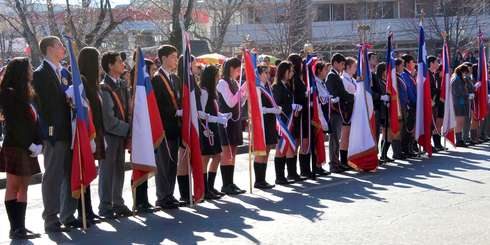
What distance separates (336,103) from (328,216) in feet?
13.8

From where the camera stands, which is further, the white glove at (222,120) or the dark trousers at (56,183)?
the white glove at (222,120)

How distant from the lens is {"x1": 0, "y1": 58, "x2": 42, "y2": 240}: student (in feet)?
25.1

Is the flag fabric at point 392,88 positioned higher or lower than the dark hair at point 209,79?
lower

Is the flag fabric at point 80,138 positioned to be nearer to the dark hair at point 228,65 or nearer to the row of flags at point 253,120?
the row of flags at point 253,120

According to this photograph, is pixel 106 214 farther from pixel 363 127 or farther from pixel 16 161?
pixel 363 127

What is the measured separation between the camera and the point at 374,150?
12.1m

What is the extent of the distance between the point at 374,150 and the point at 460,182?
185 cm

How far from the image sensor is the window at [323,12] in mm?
53781

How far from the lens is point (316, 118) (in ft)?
38.1

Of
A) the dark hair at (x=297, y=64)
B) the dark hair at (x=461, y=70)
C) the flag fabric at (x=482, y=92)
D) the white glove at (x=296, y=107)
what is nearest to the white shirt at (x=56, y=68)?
the white glove at (x=296, y=107)

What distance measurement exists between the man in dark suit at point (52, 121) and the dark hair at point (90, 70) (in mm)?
410

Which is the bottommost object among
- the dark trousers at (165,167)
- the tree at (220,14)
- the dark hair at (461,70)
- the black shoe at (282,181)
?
the black shoe at (282,181)

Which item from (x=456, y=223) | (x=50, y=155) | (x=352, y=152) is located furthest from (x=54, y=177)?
(x=352, y=152)

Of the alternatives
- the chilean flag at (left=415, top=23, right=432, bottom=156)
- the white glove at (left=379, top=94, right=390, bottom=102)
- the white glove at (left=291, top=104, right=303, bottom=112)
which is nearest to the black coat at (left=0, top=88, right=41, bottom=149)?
the white glove at (left=291, top=104, right=303, bottom=112)
